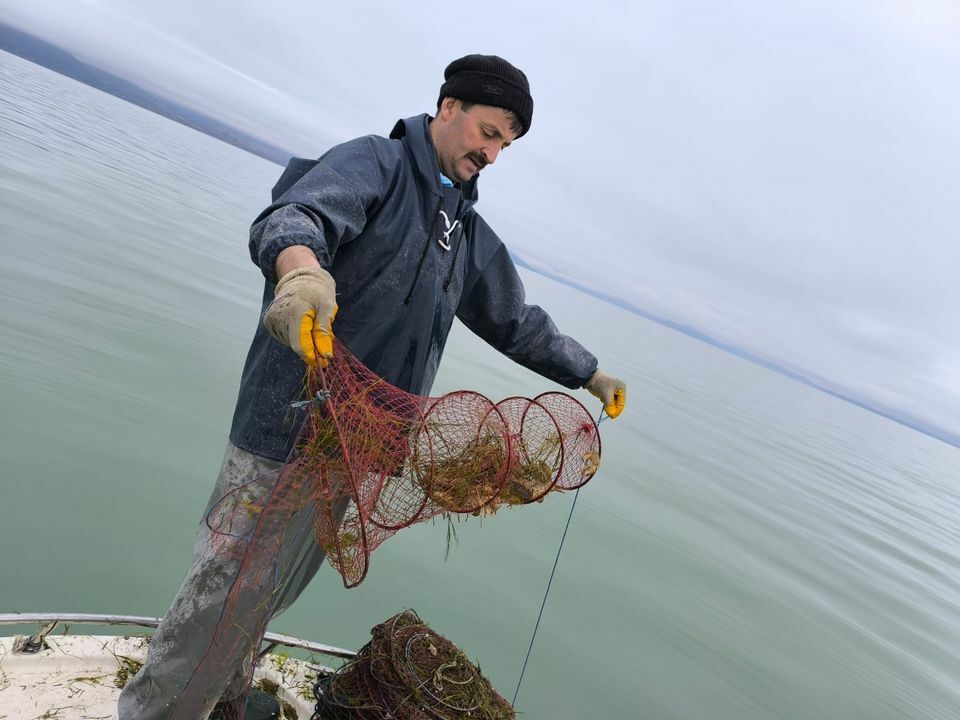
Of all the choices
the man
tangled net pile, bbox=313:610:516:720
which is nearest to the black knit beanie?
the man

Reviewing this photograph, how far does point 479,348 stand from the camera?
45.1 ft

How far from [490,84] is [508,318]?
2.81ft

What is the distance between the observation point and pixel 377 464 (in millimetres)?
1895

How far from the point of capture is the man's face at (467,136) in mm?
2090

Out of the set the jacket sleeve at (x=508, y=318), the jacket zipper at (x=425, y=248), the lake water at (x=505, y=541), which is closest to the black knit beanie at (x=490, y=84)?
the jacket zipper at (x=425, y=248)

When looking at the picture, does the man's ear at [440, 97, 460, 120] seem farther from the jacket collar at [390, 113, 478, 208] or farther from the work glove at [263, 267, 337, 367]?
the work glove at [263, 267, 337, 367]

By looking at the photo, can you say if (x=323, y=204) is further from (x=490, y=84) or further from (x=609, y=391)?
(x=609, y=391)

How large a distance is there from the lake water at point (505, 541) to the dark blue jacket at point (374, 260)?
2279 mm

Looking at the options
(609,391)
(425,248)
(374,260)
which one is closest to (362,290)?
(374,260)

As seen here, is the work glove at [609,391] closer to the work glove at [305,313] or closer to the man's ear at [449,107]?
the man's ear at [449,107]

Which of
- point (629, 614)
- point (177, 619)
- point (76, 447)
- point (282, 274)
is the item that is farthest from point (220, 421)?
point (282, 274)

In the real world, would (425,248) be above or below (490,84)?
below

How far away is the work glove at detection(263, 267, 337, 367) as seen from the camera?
148 cm

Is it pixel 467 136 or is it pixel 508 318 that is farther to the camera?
pixel 508 318
